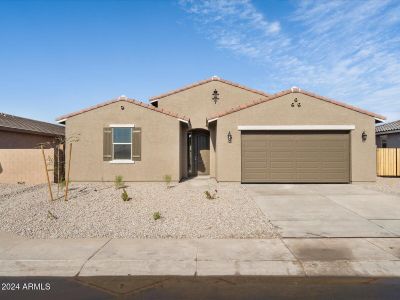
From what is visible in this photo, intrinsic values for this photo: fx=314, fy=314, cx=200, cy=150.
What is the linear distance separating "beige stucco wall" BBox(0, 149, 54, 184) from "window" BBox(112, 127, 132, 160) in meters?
3.11

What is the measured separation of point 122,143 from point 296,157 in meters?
7.86

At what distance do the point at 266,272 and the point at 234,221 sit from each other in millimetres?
2835

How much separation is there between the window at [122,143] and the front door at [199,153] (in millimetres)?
3824

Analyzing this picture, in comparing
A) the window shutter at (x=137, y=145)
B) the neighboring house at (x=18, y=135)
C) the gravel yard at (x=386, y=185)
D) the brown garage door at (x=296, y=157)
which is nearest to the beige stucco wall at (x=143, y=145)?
the window shutter at (x=137, y=145)

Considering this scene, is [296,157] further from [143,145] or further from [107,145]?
[107,145]

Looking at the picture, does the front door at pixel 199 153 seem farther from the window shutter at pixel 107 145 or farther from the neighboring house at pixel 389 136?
the neighboring house at pixel 389 136

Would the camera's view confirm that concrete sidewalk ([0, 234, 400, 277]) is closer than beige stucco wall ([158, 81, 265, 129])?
Yes

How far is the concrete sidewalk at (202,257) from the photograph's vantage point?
4.98m

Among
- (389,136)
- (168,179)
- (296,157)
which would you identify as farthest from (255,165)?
(389,136)

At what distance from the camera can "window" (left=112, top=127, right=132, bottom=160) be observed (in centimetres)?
1435

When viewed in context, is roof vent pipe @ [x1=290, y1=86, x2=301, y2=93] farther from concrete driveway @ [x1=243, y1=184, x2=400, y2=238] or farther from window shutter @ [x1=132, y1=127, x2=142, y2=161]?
window shutter @ [x1=132, y1=127, x2=142, y2=161]

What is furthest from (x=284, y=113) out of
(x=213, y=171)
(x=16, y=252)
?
(x=16, y=252)

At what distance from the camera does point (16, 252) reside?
5781 mm

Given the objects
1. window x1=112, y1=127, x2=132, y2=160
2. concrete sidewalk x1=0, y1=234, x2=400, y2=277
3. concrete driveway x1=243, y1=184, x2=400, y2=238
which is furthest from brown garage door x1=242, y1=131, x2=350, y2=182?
concrete sidewalk x1=0, y1=234, x2=400, y2=277
